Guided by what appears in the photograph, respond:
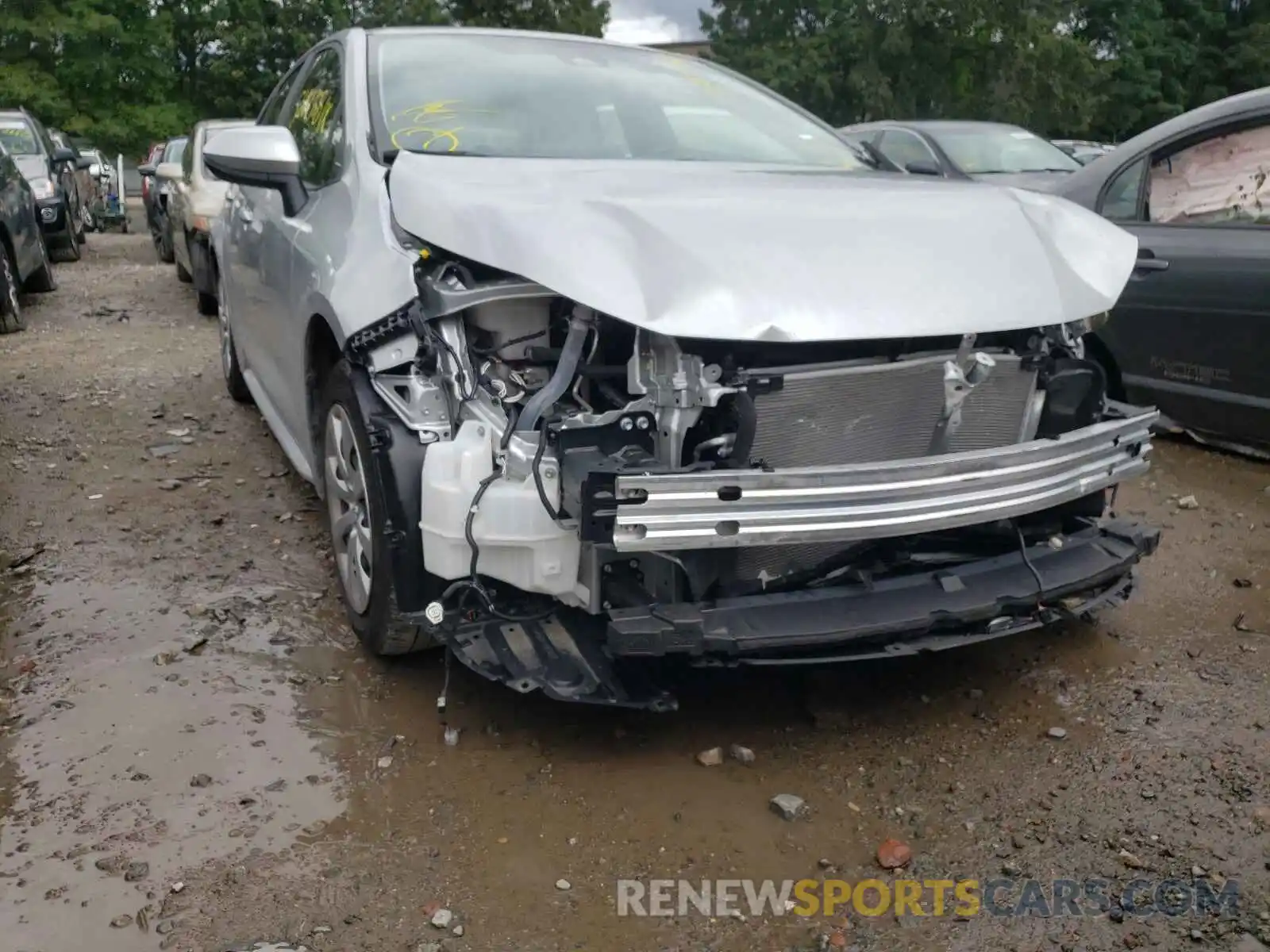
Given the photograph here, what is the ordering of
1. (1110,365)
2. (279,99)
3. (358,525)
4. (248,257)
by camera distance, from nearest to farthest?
1. (358,525)
2. (248,257)
3. (279,99)
4. (1110,365)

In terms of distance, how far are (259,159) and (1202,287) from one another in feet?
12.2

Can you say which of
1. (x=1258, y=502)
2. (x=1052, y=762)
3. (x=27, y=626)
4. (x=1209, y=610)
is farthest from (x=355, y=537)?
(x=1258, y=502)

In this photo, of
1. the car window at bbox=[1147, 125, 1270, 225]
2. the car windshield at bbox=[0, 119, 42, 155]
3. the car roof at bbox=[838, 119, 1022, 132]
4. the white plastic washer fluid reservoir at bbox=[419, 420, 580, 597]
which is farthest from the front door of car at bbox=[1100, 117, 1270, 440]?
the car windshield at bbox=[0, 119, 42, 155]

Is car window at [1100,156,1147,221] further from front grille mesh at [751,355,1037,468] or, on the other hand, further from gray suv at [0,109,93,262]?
gray suv at [0,109,93,262]

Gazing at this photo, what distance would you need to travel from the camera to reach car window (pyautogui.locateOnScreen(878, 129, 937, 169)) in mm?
9602

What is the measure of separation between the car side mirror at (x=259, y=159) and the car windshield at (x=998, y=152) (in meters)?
7.02

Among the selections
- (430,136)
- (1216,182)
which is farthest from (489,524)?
(1216,182)

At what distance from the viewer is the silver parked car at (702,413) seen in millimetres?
2549

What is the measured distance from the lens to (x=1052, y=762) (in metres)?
2.90

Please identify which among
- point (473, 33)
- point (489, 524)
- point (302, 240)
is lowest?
point (489, 524)

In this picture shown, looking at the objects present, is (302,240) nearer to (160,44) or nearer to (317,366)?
(317,366)

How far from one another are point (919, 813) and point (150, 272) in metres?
12.5

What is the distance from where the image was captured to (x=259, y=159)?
3.50 meters

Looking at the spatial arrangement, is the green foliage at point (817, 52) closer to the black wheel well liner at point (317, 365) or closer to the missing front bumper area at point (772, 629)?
the black wheel well liner at point (317, 365)
